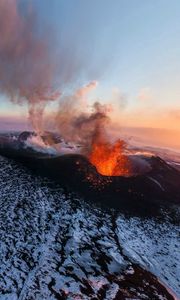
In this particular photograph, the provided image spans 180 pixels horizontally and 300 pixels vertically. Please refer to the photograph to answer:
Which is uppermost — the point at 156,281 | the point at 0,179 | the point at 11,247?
the point at 0,179

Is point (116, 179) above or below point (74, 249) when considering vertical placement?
above

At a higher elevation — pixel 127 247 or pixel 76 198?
pixel 76 198

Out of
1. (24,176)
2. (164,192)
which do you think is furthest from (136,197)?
(24,176)

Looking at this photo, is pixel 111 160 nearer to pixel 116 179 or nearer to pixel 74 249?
pixel 116 179

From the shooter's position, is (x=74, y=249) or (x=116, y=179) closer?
(x=74, y=249)

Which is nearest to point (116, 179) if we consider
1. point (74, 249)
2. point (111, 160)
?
point (111, 160)

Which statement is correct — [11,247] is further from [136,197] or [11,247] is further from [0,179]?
[136,197]
